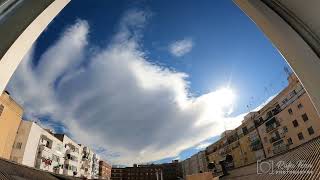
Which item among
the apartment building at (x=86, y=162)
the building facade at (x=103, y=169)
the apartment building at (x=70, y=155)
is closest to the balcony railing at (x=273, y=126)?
the apartment building at (x=70, y=155)

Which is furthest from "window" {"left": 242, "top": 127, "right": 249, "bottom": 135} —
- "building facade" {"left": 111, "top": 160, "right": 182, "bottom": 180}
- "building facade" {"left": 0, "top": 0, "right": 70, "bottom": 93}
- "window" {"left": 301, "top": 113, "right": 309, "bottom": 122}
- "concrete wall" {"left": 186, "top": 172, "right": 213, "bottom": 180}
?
"building facade" {"left": 111, "top": 160, "right": 182, "bottom": 180}

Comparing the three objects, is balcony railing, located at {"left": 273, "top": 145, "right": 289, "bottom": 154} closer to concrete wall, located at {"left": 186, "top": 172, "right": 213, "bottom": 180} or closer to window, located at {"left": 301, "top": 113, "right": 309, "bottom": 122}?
window, located at {"left": 301, "top": 113, "right": 309, "bottom": 122}

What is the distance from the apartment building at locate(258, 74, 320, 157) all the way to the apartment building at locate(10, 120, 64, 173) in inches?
1515

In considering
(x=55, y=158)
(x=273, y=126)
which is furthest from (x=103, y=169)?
(x=273, y=126)

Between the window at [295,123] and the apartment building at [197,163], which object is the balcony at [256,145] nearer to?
the window at [295,123]

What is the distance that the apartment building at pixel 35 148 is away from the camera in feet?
117

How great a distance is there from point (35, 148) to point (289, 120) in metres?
40.6

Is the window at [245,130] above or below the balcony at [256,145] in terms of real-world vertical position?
above

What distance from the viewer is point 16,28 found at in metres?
1.36

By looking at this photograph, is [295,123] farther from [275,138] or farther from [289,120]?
[275,138]

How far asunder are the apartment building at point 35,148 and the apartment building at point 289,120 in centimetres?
3849

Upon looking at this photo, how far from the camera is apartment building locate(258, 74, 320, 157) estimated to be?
111 feet

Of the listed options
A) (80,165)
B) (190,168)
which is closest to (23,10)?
(80,165)

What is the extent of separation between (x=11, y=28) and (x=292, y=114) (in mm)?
42055
